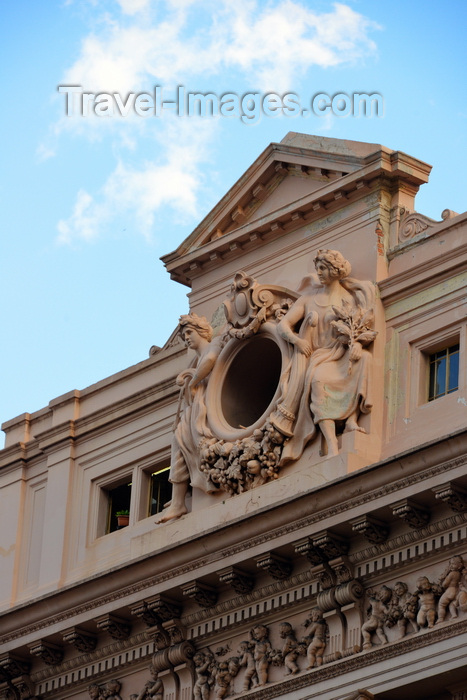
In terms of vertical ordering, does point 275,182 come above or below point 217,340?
above

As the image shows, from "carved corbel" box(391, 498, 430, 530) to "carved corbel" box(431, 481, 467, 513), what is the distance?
0.41 meters

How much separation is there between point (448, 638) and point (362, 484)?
2.20 metres

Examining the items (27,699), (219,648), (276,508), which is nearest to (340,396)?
(276,508)

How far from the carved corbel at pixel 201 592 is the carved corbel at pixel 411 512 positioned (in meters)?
3.45

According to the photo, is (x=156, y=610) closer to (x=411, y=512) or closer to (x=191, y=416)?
(x=191, y=416)

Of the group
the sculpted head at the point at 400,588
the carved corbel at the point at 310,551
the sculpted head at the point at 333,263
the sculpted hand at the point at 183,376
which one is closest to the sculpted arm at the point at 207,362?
the sculpted hand at the point at 183,376

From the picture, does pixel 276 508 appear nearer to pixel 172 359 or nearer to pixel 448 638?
pixel 448 638

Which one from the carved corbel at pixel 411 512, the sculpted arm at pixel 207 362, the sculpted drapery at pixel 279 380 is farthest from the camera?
the sculpted arm at pixel 207 362

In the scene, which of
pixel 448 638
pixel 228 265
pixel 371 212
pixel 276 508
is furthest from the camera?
pixel 228 265

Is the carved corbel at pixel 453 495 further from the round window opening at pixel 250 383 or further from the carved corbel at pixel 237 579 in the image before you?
the round window opening at pixel 250 383

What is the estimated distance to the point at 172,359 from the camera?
3189cm

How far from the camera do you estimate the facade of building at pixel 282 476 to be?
26125 mm

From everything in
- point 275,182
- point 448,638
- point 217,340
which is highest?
point 275,182

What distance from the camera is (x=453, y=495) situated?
83.4 feet
